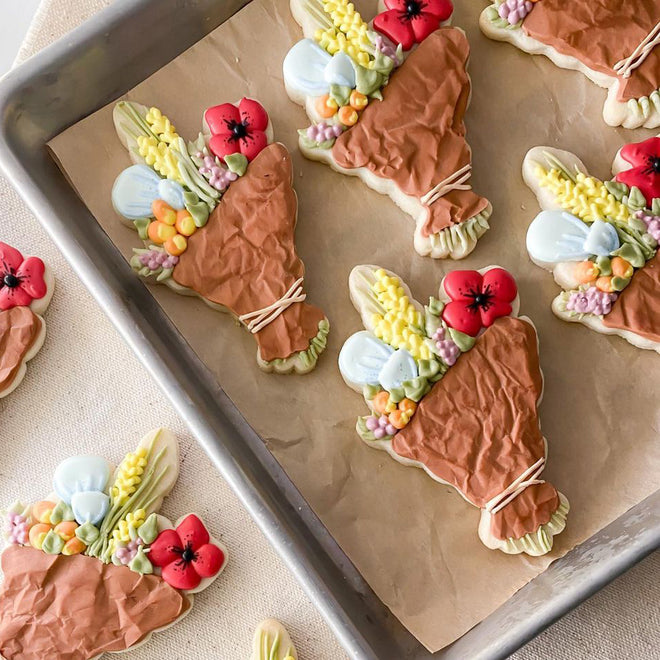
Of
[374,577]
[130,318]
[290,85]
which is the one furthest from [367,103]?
[374,577]

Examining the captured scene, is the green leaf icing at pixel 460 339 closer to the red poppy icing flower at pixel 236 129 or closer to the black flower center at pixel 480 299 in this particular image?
the black flower center at pixel 480 299

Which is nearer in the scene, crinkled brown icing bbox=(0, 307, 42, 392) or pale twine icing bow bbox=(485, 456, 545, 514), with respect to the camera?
pale twine icing bow bbox=(485, 456, 545, 514)

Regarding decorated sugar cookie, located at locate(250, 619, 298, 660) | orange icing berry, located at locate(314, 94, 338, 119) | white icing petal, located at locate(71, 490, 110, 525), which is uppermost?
orange icing berry, located at locate(314, 94, 338, 119)

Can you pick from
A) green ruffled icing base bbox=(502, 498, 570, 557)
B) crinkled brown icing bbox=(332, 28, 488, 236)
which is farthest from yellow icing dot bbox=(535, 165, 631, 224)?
green ruffled icing base bbox=(502, 498, 570, 557)

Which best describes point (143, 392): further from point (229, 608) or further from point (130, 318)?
point (229, 608)

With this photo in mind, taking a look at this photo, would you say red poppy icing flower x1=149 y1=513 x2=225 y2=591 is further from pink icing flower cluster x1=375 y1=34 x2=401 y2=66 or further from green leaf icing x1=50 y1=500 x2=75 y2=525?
pink icing flower cluster x1=375 y1=34 x2=401 y2=66

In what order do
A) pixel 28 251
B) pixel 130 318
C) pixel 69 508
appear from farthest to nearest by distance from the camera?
1. pixel 28 251
2. pixel 69 508
3. pixel 130 318
